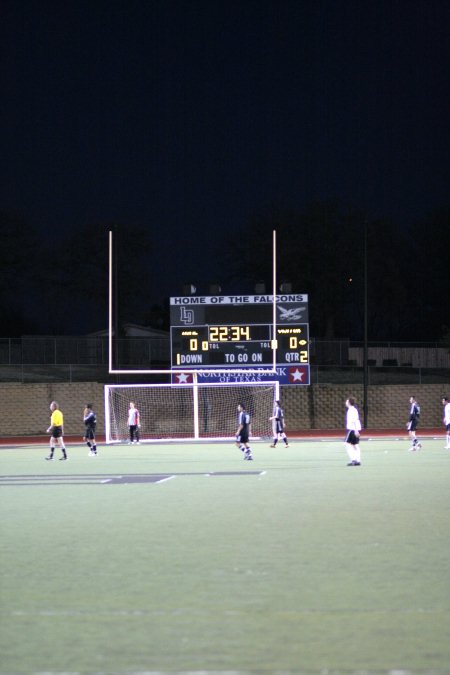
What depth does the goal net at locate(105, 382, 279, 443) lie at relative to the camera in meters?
45.4

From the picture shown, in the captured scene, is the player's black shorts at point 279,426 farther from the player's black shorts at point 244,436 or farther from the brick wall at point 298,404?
the brick wall at point 298,404

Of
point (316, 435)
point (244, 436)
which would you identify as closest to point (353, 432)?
point (244, 436)

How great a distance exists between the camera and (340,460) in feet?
92.4

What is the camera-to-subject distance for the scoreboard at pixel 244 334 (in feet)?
133

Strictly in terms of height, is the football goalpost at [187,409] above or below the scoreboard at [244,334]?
below

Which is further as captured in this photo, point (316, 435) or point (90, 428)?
point (316, 435)

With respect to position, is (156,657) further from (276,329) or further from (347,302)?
(347,302)

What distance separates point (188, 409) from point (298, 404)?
5738 millimetres

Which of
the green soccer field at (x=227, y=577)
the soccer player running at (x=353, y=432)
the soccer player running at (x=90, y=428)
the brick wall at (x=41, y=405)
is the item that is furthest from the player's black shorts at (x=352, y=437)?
the brick wall at (x=41, y=405)

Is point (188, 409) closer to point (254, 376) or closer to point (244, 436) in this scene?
point (254, 376)

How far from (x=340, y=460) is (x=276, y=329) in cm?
1304

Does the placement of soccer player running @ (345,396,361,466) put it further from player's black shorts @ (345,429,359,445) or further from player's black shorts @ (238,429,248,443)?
player's black shorts @ (238,429,248,443)

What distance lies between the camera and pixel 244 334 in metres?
40.6

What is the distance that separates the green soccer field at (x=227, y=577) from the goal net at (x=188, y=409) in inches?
969
